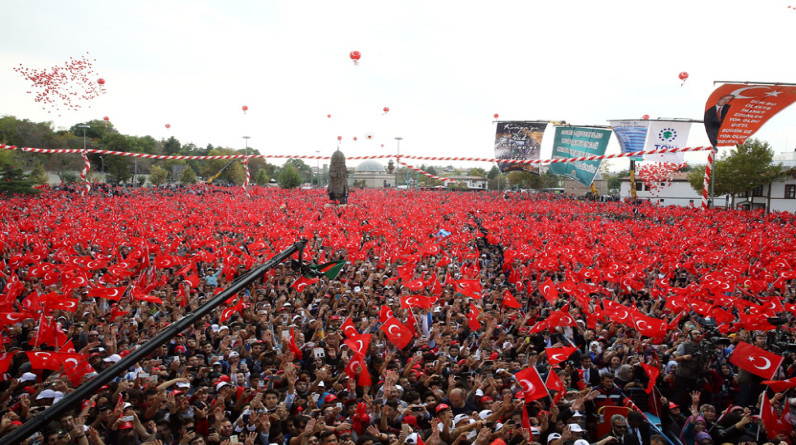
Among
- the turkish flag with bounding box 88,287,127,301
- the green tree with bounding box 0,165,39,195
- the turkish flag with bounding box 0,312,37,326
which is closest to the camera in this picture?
the turkish flag with bounding box 0,312,37,326

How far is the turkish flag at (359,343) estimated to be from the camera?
714cm

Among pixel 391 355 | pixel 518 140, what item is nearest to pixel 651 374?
pixel 391 355

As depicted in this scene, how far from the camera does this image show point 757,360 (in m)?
6.98

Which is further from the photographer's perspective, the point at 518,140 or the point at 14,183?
the point at 518,140

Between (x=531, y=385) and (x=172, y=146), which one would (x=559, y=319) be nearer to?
(x=531, y=385)

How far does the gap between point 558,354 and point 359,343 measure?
117 inches

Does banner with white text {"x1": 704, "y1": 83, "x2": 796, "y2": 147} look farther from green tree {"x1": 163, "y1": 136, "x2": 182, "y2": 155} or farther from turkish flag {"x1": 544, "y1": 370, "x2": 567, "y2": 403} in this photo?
green tree {"x1": 163, "y1": 136, "x2": 182, "y2": 155}

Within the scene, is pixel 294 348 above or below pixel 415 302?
below

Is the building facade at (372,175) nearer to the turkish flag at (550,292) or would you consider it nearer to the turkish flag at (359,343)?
the turkish flag at (550,292)

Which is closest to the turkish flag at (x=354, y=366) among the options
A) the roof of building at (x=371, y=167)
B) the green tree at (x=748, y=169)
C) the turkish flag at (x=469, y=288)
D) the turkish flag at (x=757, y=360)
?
the turkish flag at (x=469, y=288)

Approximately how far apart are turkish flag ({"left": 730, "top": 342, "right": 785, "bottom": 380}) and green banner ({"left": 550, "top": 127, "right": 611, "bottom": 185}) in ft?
94.0

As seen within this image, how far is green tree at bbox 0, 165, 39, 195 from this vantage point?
29.5 m

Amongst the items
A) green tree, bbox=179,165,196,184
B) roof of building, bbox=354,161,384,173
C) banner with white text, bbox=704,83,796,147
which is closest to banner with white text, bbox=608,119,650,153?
banner with white text, bbox=704,83,796,147

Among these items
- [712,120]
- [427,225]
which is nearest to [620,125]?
[712,120]
